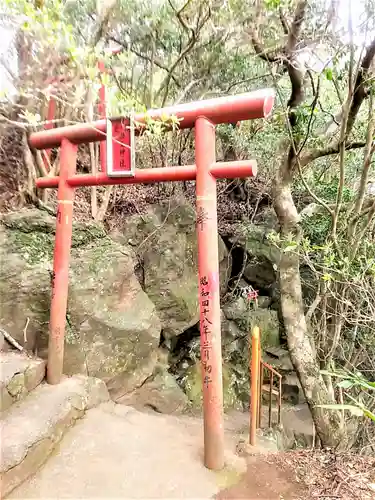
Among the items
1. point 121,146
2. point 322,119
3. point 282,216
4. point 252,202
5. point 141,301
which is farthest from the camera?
point 252,202

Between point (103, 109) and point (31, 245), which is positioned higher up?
point (103, 109)

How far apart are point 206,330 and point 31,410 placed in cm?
178

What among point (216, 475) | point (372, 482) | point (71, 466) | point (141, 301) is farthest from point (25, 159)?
point (372, 482)

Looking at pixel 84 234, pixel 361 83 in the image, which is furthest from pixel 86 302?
pixel 361 83

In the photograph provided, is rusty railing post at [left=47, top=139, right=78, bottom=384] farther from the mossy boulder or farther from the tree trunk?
the mossy boulder

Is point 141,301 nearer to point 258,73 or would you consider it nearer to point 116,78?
point 116,78

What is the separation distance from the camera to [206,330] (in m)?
3.12

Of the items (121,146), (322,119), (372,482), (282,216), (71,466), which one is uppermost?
→ (322,119)

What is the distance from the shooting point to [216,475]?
302 centimetres

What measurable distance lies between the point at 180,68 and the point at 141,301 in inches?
162

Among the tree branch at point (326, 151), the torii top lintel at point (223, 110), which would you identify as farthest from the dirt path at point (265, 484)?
the tree branch at point (326, 151)

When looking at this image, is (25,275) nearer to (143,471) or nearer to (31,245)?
(31,245)

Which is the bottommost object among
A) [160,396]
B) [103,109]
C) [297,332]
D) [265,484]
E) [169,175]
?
[160,396]

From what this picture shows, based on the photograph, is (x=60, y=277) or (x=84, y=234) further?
(x=84, y=234)
